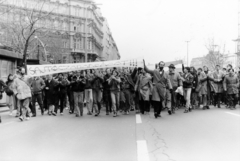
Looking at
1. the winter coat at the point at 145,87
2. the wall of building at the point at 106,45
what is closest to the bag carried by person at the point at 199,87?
the winter coat at the point at 145,87

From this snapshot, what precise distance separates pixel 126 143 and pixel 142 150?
694mm

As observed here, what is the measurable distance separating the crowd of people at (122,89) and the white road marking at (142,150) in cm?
425

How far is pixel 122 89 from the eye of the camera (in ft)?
40.5

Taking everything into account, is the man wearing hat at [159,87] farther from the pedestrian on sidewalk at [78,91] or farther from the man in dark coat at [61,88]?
the man in dark coat at [61,88]

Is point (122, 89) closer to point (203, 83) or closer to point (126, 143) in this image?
point (203, 83)

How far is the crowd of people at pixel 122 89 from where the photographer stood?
11070 mm

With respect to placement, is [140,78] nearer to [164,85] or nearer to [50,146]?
[164,85]

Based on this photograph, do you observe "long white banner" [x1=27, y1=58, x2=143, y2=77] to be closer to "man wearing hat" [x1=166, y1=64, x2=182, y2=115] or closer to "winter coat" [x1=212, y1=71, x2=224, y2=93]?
"man wearing hat" [x1=166, y1=64, x2=182, y2=115]

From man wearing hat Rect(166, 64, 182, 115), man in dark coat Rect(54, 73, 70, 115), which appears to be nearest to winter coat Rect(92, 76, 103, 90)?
man in dark coat Rect(54, 73, 70, 115)

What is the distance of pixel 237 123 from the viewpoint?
8539mm

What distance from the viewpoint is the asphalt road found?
5.15 metres

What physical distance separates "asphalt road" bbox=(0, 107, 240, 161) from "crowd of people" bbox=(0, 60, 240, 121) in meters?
2.43

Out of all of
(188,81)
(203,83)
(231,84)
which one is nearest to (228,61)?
(231,84)

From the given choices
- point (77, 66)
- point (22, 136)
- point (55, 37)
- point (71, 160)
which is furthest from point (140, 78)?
point (55, 37)
